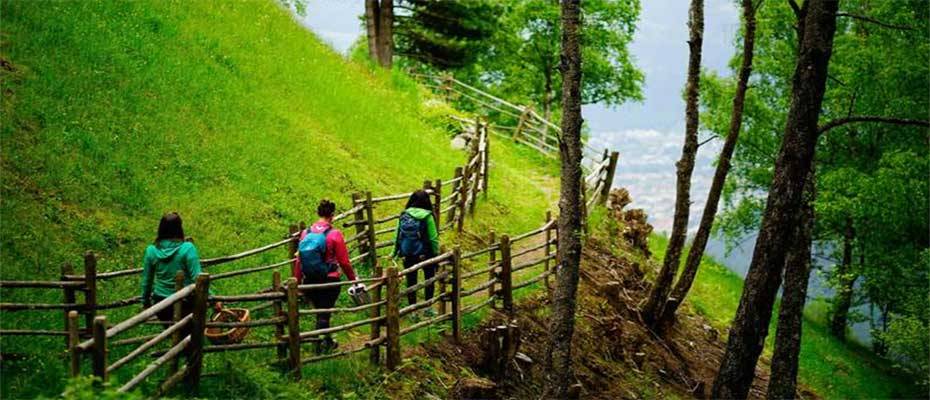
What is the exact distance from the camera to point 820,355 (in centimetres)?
2339

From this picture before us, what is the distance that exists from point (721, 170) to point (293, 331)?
8.75 metres

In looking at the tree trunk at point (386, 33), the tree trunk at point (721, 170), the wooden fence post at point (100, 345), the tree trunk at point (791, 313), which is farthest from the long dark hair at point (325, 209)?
the tree trunk at point (386, 33)

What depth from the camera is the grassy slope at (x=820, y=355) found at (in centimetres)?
2077

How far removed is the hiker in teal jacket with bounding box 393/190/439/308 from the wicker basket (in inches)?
104

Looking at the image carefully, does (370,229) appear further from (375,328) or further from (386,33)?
(386,33)

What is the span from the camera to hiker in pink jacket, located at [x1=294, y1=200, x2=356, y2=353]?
32.5 feet

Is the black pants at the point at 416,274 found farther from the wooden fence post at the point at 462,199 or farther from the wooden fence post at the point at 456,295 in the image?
the wooden fence post at the point at 462,199

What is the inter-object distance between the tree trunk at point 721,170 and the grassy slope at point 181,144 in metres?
4.69

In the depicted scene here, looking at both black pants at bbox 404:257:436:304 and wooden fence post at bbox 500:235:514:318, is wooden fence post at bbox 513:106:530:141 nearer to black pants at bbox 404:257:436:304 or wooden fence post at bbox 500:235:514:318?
wooden fence post at bbox 500:235:514:318

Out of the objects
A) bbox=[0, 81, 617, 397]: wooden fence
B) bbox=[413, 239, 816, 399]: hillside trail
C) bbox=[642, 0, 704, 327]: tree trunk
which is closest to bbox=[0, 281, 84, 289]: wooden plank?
bbox=[0, 81, 617, 397]: wooden fence

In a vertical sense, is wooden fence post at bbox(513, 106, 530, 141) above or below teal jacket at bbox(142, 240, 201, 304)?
above

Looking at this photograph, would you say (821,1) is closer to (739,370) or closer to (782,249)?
(782,249)

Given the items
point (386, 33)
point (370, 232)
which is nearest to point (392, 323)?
point (370, 232)

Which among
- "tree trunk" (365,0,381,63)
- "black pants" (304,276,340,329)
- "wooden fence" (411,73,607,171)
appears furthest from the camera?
"wooden fence" (411,73,607,171)
